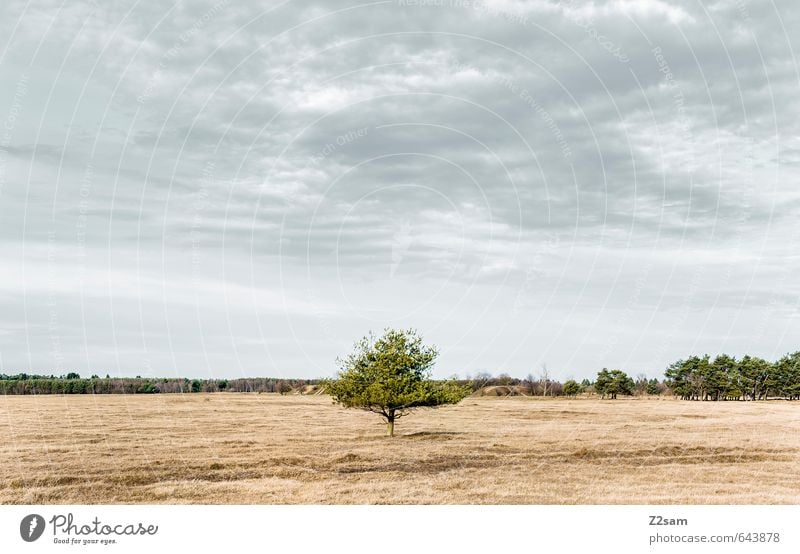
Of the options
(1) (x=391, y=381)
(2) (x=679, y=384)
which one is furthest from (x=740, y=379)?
(1) (x=391, y=381)

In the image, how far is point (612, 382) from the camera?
562 ft

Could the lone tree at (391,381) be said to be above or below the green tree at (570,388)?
above

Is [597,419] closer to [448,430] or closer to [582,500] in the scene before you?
[448,430]

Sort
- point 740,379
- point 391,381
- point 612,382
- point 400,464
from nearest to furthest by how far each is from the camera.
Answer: point 400,464
point 391,381
point 740,379
point 612,382

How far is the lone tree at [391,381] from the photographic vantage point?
55.3 meters

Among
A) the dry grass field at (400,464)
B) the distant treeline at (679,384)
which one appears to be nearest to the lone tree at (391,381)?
the dry grass field at (400,464)

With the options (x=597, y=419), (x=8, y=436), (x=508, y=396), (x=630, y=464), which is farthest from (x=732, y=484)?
(x=508, y=396)

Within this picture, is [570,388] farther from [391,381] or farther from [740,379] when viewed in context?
[391,381]

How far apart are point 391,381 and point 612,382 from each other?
131m

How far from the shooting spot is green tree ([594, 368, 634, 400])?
172 m

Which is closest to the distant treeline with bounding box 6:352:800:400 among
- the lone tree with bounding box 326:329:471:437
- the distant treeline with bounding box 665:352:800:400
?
the distant treeline with bounding box 665:352:800:400

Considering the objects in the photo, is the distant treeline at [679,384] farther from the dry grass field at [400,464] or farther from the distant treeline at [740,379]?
the dry grass field at [400,464]

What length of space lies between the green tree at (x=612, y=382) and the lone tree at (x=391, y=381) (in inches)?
4827

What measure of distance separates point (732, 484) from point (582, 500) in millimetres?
9478
